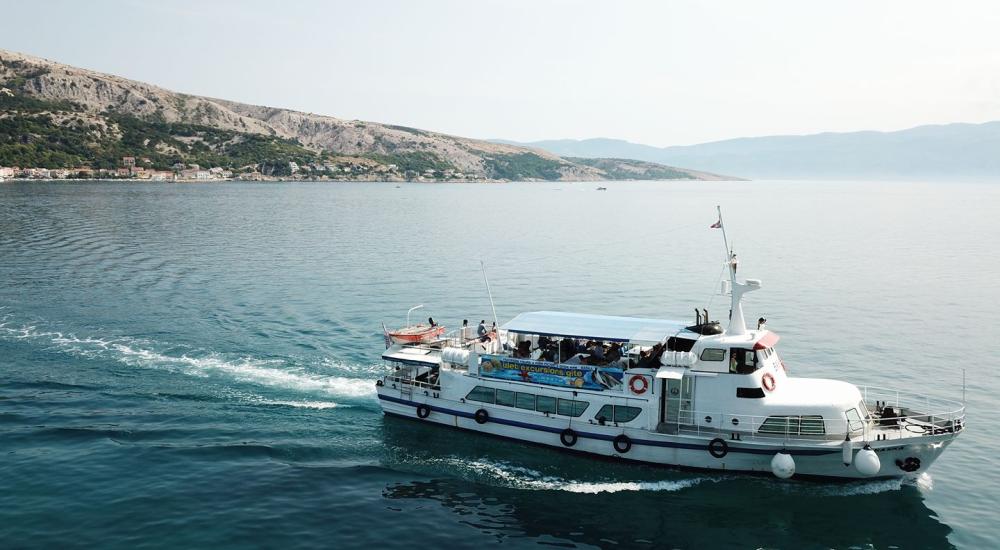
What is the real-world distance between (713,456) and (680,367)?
365cm

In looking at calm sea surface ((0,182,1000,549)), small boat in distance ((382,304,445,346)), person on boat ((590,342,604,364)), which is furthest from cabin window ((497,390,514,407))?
small boat in distance ((382,304,445,346))

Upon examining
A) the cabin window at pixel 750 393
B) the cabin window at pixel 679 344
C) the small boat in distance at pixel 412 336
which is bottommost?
the cabin window at pixel 750 393

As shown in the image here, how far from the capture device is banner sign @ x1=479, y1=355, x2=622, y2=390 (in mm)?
31188

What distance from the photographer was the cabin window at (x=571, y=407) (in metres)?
31.5

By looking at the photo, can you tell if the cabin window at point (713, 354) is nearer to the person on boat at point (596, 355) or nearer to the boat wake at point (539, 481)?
the person on boat at point (596, 355)

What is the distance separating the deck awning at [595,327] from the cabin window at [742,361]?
264cm

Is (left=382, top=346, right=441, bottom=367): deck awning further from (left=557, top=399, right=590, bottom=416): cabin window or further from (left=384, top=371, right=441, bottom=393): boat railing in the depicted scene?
(left=557, top=399, right=590, bottom=416): cabin window

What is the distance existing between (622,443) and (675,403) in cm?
270

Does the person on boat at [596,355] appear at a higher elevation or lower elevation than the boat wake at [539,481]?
higher

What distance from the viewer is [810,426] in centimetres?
2856

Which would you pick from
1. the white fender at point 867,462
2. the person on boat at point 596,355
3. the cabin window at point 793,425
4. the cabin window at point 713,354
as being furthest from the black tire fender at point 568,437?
the white fender at point 867,462

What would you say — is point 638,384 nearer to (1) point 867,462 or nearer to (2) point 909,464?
(1) point 867,462

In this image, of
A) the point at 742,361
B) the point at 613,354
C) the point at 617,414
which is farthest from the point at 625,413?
the point at 742,361

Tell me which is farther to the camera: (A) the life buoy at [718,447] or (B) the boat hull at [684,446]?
(A) the life buoy at [718,447]
